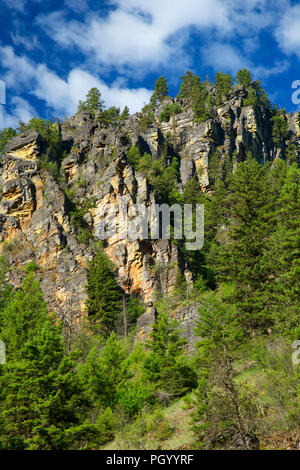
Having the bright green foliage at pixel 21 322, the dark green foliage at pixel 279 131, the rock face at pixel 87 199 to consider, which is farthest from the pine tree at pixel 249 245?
the dark green foliage at pixel 279 131

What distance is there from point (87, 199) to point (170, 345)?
131 feet

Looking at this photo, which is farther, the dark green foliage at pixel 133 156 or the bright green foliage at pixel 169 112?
the bright green foliage at pixel 169 112

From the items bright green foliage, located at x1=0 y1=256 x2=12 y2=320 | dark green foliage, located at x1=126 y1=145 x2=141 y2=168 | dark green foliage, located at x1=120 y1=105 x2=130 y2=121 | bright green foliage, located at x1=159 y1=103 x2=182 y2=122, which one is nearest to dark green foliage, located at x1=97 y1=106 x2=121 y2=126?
dark green foliage, located at x1=120 y1=105 x2=130 y2=121

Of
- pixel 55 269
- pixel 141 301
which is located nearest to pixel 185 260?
pixel 141 301

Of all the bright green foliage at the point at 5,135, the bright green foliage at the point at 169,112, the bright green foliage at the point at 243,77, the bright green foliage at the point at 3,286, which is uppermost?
the bright green foliage at the point at 243,77

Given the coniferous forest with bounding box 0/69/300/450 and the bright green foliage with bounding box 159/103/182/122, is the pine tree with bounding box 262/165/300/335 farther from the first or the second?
the bright green foliage with bounding box 159/103/182/122

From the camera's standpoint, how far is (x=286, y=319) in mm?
17141

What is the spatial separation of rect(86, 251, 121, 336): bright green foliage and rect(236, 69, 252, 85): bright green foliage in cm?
7285

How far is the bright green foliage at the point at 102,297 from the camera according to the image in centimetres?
4016

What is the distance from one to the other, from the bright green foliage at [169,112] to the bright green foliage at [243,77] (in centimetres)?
2168

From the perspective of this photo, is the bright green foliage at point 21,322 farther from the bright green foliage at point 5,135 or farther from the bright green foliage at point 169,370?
the bright green foliage at point 5,135

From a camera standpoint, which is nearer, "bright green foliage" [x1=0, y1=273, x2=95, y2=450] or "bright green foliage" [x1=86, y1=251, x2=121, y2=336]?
"bright green foliage" [x1=0, y1=273, x2=95, y2=450]
